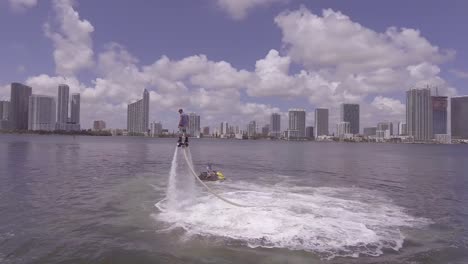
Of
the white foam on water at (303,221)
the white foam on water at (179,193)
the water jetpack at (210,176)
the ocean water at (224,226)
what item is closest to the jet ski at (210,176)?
the water jetpack at (210,176)

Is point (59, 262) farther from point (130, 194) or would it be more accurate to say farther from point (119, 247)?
point (130, 194)

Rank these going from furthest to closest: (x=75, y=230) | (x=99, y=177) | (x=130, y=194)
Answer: (x=99, y=177), (x=130, y=194), (x=75, y=230)

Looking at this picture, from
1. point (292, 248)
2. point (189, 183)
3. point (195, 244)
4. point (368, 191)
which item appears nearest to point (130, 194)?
point (189, 183)

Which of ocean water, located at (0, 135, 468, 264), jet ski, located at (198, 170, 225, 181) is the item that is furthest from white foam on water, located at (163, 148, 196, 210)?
jet ski, located at (198, 170, 225, 181)

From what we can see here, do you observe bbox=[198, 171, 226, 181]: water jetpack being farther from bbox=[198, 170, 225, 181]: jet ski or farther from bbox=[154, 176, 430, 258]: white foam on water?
bbox=[154, 176, 430, 258]: white foam on water

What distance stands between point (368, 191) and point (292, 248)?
1967 cm

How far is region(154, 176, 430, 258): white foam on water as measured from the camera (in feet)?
47.9

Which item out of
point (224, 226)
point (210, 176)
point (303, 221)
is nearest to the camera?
point (224, 226)

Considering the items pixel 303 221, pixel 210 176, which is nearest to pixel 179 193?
pixel 210 176

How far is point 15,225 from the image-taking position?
17016 mm

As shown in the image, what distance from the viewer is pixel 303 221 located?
58.8 feet

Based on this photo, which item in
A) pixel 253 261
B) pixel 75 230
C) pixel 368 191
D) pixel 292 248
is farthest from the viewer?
pixel 368 191

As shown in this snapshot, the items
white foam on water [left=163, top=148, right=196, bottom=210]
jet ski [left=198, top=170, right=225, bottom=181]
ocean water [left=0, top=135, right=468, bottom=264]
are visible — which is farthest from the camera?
jet ski [left=198, top=170, right=225, bottom=181]

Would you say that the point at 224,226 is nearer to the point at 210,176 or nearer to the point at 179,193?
the point at 179,193
